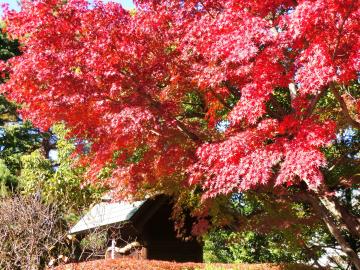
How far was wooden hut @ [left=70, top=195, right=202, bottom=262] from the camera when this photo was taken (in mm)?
13836

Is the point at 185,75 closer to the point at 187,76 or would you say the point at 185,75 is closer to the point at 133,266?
the point at 187,76

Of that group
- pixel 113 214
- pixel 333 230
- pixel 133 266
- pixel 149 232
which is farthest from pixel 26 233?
pixel 333 230

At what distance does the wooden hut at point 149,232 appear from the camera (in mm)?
13836

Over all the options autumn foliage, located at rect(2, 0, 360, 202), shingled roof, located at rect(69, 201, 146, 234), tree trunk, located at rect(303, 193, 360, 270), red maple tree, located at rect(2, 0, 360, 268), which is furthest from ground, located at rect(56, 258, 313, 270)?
shingled roof, located at rect(69, 201, 146, 234)

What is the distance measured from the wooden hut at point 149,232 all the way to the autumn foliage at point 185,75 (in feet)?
8.94

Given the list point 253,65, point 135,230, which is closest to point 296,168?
point 253,65

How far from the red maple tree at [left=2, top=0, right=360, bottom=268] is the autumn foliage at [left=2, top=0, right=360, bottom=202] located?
3cm

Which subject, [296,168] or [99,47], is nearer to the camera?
[296,168]

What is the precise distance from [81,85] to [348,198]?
10712 mm

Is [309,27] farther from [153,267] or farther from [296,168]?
[153,267]

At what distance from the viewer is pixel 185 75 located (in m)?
10.5

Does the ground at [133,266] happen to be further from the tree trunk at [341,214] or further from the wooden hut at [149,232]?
the wooden hut at [149,232]

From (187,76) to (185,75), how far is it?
56 mm

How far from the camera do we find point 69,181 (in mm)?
18672
